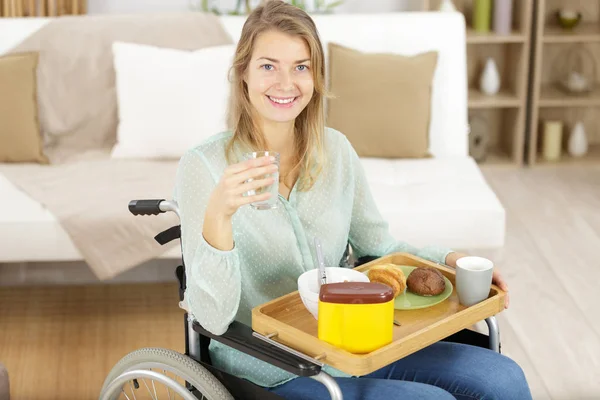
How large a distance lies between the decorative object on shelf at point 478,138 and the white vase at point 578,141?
43cm

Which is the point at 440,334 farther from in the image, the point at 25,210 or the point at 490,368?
the point at 25,210

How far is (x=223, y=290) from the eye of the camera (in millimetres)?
1612

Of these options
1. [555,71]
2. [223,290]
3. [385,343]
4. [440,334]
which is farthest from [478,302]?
[555,71]

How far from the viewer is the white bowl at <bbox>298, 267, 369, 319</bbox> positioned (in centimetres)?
160

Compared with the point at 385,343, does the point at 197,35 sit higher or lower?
higher

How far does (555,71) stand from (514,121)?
424mm

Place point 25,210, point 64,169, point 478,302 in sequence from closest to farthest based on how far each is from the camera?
1. point 478,302
2. point 25,210
3. point 64,169

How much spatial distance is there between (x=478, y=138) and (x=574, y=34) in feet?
2.27

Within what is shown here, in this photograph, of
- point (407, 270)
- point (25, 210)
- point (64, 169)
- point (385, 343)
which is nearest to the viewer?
point (385, 343)

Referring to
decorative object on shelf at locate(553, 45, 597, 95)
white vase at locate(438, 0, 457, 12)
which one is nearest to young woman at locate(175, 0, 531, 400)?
white vase at locate(438, 0, 457, 12)

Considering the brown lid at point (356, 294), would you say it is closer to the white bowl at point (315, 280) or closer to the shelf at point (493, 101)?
the white bowl at point (315, 280)

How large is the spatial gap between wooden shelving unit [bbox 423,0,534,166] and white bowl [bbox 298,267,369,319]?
9.88ft

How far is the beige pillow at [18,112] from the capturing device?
130 inches

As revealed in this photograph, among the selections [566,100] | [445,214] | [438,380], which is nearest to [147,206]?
[438,380]
